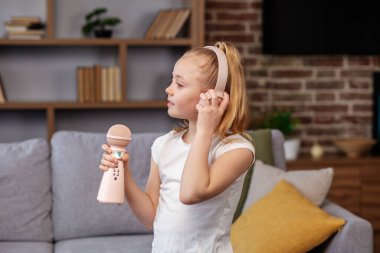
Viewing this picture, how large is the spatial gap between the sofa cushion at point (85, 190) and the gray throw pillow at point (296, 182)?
0.49 m

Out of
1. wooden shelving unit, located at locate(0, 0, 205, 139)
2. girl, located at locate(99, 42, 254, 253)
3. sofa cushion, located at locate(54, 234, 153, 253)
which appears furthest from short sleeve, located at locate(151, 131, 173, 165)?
wooden shelving unit, located at locate(0, 0, 205, 139)

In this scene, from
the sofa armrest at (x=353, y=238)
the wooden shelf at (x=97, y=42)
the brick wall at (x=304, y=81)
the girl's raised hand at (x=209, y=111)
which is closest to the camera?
the girl's raised hand at (x=209, y=111)

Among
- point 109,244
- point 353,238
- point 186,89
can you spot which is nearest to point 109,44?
point 109,244

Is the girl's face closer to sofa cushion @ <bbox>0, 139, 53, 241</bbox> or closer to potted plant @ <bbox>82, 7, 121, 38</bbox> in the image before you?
sofa cushion @ <bbox>0, 139, 53, 241</bbox>

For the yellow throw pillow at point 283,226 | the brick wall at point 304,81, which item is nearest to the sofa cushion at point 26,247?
the yellow throw pillow at point 283,226

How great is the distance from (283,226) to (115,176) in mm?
1354

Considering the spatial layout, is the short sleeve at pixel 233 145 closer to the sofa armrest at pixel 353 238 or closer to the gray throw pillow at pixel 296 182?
the sofa armrest at pixel 353 238

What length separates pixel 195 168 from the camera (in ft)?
5.78

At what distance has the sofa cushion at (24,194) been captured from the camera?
10.9ft

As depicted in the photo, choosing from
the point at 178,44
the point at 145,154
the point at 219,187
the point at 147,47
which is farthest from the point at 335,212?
the point at 147,47

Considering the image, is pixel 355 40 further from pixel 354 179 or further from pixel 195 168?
pixel 195 168

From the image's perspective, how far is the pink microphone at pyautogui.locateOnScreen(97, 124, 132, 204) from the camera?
5.89ft

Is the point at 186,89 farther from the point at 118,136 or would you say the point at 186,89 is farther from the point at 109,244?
the point at 109,244

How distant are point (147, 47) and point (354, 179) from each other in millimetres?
1650
